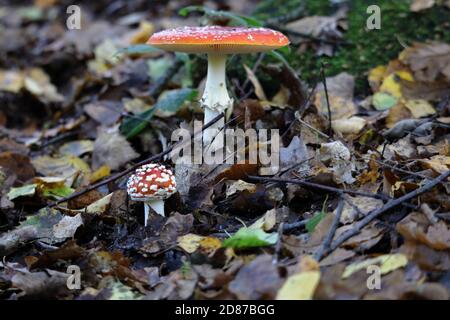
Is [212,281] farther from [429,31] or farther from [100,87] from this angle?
[100,87]

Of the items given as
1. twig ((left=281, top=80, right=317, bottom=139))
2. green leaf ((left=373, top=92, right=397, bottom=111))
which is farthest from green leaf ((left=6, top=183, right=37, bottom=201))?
green leaf ((left=373, top=92, right=397, bottom=111))

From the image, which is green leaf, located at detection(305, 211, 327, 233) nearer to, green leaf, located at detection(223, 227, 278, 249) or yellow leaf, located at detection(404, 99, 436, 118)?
green leaf, located at detection(223, 227, 278, 249)

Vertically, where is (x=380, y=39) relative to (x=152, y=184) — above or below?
above

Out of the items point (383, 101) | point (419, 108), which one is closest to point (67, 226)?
point (383, 101)

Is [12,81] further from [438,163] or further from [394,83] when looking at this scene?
[438,163]

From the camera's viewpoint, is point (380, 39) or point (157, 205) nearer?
point (157, 205)

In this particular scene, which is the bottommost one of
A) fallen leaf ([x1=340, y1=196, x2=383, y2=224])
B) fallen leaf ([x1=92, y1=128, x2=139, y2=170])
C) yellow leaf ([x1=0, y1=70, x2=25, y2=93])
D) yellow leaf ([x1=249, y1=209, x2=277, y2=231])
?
yellow leaf ([x1=0, y1=70, x2=25, y2=93])

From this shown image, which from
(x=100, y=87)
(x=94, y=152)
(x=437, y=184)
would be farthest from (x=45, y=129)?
(x=437, y=184)
